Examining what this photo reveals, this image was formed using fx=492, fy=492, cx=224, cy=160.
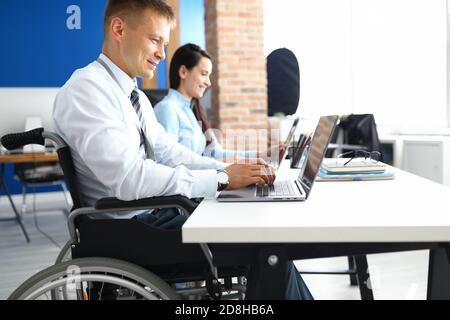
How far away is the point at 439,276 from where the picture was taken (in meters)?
1.25

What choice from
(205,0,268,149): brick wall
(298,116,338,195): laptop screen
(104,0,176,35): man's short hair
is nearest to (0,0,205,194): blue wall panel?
(205,0,268,149): brick wall

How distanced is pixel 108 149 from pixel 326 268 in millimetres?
2064

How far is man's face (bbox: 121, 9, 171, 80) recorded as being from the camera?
1.45 meters

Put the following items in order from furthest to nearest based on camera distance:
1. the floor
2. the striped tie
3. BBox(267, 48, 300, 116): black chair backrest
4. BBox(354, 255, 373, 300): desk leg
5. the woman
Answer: BBox(267, 48, 300, 116): black chair backrest → the woman → the floor → BBox(354, 255, 373, 300): desk leg → the striped tie

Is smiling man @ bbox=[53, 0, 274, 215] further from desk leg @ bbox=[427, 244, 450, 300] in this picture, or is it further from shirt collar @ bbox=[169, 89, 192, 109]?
shirt collar @ bbox=[169, 89, 192, 109]

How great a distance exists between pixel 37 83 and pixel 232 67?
7.69 feet

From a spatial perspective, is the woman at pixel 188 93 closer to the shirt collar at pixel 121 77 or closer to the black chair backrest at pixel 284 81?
the shirt collar at pixel 121 77

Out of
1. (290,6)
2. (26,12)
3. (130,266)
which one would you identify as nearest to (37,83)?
(26,12)

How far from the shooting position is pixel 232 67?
17.3 ft

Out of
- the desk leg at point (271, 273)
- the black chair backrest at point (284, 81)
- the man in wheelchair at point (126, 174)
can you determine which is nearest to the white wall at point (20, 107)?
the black chair backrest at point (284, 81)

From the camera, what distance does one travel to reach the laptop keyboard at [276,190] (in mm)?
1263

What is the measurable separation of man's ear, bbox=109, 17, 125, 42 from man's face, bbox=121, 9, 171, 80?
0.01 meters

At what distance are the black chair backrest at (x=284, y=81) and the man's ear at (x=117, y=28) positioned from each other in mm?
2841
